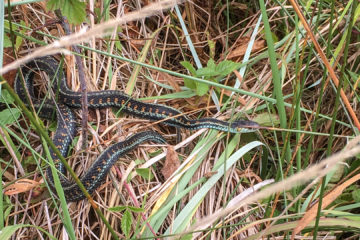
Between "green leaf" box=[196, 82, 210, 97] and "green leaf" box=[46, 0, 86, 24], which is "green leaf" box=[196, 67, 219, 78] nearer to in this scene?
"green leaf" box=[196, 82, 210, 97]

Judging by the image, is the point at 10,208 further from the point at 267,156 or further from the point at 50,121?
the point at 267,156

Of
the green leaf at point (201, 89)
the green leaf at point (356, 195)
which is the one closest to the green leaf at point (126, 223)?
the green leaf at point (201, 89)

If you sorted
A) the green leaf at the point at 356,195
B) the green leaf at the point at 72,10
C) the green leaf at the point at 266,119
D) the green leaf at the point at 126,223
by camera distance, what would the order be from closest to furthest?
1. the green leaf at the point at 72,10
2. the green leaf at the point at 126,223
3. the green leaf at the point at 356,195
4. the green leaf at the point at 266,119

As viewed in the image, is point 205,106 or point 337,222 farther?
point 205,106

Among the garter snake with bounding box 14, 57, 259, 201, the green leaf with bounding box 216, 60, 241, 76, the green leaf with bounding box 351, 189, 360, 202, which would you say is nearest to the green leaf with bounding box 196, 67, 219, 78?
the green leaf with bounding box 216, 60, 241, 76

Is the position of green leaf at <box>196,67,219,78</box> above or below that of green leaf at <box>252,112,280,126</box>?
above

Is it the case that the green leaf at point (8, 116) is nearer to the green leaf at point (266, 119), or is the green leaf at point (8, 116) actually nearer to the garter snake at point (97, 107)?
the garter snake at point (97, 107)

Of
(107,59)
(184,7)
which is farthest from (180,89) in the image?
(184,7)

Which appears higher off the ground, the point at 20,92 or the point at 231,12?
the point at 231,12

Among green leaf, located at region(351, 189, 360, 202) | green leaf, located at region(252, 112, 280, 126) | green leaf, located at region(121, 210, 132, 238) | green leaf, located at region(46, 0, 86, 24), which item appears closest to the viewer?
green leaf, located at region(46, 0, 86, 24)
